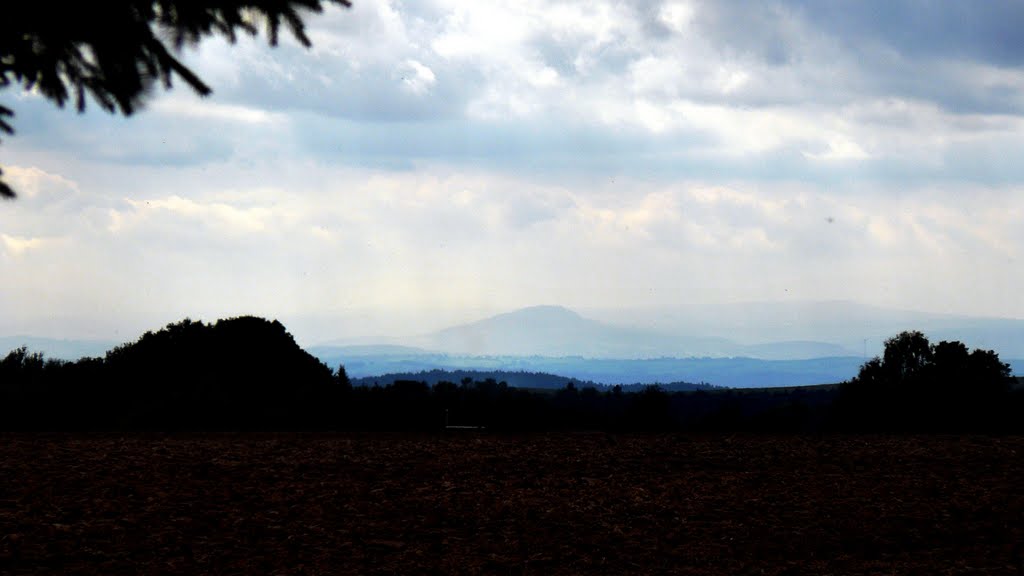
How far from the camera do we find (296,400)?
2234 cm

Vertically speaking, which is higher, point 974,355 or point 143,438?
point 974,355

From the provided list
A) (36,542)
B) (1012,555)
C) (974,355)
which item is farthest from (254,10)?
(974,355)

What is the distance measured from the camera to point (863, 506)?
14.6 m

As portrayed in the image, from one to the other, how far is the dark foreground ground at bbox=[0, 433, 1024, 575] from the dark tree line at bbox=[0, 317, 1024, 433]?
7.69 ft

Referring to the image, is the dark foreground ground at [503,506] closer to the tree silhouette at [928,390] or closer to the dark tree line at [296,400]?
the dark tree line at [296,400]

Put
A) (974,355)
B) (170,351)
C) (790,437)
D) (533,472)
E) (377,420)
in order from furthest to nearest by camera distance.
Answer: (974,355), (170,351), (377,420), (790,437), (533,472)

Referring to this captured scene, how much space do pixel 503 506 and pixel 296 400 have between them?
9.27 m

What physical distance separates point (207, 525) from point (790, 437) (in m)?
10.8

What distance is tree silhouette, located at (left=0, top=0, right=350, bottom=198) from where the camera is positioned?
6.34 metres

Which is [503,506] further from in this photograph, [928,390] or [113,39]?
[928,390]

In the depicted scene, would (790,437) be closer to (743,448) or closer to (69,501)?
(743,448)

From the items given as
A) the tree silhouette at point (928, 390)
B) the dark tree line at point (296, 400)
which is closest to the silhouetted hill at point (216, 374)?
the dark tree line at point (296, 400)

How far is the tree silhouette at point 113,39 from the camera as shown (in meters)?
6.34

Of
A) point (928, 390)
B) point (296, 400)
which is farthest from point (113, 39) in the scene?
point (928, 390)
